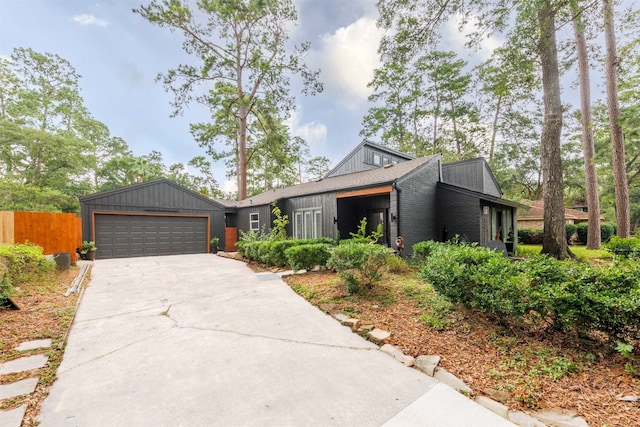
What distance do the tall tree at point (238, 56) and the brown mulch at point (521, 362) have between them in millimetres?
15201

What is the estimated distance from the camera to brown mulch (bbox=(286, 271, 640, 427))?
200 cm

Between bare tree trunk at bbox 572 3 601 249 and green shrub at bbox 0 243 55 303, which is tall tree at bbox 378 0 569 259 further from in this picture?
green shrub at bbox 0 243 55 303

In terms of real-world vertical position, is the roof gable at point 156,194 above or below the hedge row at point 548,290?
above

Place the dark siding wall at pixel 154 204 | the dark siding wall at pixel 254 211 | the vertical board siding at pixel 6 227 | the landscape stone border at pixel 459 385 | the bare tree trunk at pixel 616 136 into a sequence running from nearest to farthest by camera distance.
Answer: the landscape stone border at pixel 459 385, the vertical board siding at pixel 6 227, the bare tree trunk at pixel 616 136, the dark siding wall at pixel 154 204, the dark siding wall at pixel 254 211

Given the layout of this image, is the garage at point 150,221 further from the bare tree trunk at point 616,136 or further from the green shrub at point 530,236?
the green shrub at point 530,236

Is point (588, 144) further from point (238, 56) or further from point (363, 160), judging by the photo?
point (238, 56)

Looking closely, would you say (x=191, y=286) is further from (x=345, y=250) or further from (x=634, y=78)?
(x=634, y=78)

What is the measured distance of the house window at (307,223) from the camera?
37.0 feet

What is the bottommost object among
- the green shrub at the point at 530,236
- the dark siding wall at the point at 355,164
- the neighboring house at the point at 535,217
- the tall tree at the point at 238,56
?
the green shrub at the point at 530,236

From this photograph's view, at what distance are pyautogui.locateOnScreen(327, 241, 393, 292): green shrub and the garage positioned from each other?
36.9 ft

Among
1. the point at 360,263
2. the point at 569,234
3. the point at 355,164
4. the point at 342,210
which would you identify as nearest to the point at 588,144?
the point at 569,234

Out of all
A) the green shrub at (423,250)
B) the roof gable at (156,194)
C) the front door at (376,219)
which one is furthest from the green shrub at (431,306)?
the roof gable at (156,194)

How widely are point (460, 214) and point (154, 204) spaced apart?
1370 cm

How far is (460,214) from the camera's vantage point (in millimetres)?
9500
